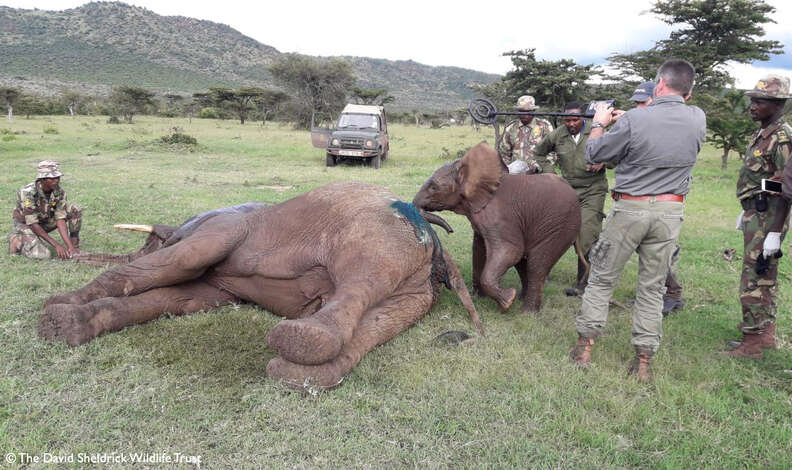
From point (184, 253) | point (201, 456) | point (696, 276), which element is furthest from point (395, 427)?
point (696, 276)

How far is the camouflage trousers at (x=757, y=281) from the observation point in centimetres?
420

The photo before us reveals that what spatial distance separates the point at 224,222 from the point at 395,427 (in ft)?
8.02

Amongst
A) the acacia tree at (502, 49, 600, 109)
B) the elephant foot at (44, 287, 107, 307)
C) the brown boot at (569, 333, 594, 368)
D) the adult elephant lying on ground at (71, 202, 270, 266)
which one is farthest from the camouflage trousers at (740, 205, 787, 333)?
the acacia tree at (502, 49, 600, 109)

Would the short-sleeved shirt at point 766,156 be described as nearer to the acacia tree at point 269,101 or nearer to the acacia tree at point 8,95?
the acacia tree at point 8,95

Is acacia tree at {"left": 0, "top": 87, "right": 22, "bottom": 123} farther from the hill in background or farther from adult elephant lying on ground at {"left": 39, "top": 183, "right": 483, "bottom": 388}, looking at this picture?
adult elephant lying on ground at {"left": 39, "top": 183, "right": 483, "bottom": 388}

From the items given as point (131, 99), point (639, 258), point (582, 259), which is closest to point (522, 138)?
point (582, 259)

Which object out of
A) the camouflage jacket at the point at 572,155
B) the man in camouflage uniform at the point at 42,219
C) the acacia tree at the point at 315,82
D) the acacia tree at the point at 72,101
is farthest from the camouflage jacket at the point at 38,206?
the acacia tree at the point at 72,101

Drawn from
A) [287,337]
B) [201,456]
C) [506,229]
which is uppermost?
[506,229]

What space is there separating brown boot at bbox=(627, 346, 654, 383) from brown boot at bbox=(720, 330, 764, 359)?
38.4 inches

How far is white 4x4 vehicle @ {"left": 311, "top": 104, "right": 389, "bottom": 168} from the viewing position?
58.2 feet

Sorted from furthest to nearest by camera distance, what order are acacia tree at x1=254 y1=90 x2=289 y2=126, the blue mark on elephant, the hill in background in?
the hill in background < acacia tree at x1=254 y1=90 x2=289 y2=126 < the blue mark on elephant

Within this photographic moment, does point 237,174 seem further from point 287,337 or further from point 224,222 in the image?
point 287,337

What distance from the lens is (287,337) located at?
3027 mm

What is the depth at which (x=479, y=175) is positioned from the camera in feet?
15.7
